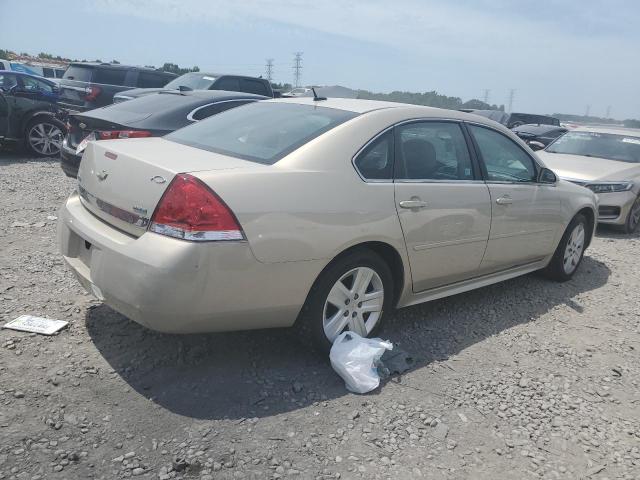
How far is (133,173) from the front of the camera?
9.85 feet

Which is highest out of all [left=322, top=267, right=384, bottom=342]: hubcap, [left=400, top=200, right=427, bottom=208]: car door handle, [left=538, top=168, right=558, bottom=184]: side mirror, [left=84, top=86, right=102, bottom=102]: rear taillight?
[left=84, top=86, right=102, bottom=102]: rear taillight

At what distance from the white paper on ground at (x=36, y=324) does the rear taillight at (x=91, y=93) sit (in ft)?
31.0

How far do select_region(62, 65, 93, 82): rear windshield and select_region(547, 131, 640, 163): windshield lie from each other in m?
10.1

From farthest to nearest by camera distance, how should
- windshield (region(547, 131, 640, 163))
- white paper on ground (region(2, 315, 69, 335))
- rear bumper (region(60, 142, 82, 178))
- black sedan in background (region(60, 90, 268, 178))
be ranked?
windshield (region(547, 131, 640, 163)) → rear bumper (region(60, 142, 82, 178)) → black sedan in background (region(60, 90, 268, 178)) → white paper on ground (region(2, 315, 69, 335))

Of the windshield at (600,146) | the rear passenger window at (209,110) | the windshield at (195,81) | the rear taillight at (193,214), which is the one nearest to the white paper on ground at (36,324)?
the rear taillight at (193,214)

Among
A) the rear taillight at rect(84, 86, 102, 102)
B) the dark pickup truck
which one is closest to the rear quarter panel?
the dark pickup truck

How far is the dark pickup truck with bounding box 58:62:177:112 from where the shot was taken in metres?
11.9

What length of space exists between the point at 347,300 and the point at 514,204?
178 cm

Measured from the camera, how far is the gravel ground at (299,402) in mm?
2561

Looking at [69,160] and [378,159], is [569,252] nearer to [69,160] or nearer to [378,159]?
[378,159]

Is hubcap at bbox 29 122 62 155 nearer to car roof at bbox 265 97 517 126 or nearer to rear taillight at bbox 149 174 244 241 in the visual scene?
car roof at bbox 265 97 517 126

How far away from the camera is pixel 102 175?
320cm

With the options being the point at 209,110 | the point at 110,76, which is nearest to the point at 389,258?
the point at 209,110

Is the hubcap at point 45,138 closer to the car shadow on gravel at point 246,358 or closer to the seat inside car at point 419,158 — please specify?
the car shadow on gravel at point 246,358
